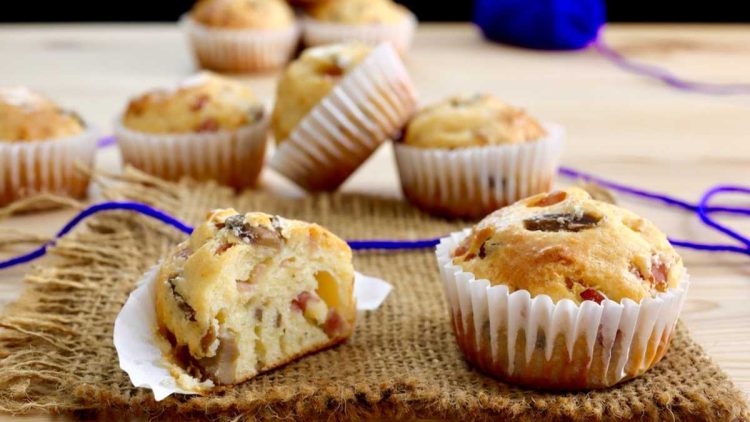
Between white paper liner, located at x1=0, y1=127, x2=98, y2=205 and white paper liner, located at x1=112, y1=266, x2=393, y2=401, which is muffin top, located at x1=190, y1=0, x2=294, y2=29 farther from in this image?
white paper liner, located at x1=112, y1=266, x2=393, y2=401

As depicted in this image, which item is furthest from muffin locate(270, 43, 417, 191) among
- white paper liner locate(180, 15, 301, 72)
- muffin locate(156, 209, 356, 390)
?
white paper liner locate(180, 15, 301, 72)

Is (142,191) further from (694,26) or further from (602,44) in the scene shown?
(694,26)

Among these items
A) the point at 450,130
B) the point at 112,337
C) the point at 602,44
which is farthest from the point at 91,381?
the point at 602,44

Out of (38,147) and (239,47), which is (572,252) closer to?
(38,147)

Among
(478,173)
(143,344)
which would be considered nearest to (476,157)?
(478,173)

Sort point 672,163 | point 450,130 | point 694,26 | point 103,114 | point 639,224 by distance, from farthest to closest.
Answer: point 694,26, point 103,114, point 672,163, point 450,130, point 639,224

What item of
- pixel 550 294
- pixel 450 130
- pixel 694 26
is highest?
pixel 550 294
